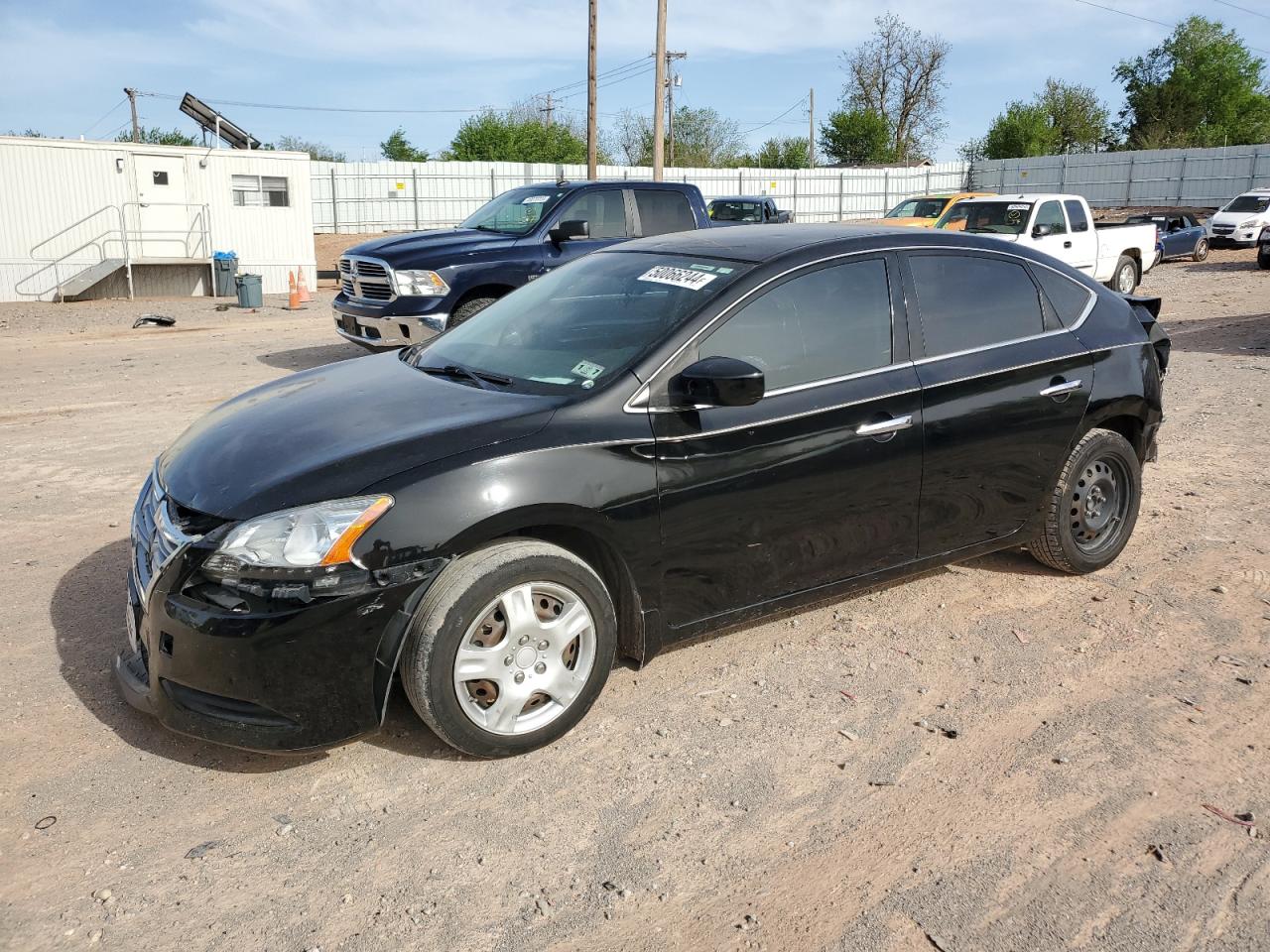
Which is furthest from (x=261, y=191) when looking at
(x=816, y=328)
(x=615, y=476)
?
(x=615, y=476)

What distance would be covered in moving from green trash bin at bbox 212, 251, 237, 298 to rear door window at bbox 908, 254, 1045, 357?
2029 cm

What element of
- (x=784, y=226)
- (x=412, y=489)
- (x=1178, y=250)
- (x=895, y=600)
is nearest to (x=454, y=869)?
(x=412, y=489)

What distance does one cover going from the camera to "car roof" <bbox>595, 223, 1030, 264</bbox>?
4.34 metres

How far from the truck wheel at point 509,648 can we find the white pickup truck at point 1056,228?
13.8m

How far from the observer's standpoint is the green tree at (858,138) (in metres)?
66.1

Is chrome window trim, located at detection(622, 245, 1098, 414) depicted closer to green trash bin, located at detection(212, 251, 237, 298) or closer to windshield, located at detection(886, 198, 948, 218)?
windshield, located at detection(886, 198, 948, 218)

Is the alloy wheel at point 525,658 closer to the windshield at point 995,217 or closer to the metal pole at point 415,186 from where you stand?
the windshield at point 995,217

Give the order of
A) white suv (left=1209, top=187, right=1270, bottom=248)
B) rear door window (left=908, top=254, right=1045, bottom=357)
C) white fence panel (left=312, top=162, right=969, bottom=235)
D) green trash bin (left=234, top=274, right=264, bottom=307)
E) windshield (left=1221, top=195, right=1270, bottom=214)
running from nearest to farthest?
rear door window (left=908, top=254, right=1045, bottom=357), green trash bin (left=234, top=274, right=264, bottom=307), white suv (left=1209, top=187, right=1270, bottom=248), windshield (left=1221, top=195, right=1270, bottom=214), white fence panel (left=312, top=162, right=969, bottom=235)

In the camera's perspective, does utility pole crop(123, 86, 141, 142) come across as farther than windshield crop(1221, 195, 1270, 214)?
Yes

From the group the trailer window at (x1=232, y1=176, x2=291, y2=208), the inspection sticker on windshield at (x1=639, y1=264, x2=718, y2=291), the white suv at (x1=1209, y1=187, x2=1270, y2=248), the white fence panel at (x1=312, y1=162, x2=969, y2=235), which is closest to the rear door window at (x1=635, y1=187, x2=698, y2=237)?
the inspection sticker on windshield at (x1=639, y1=264, x2=718, y2=291)

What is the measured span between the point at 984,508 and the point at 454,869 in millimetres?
2809

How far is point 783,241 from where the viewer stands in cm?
444

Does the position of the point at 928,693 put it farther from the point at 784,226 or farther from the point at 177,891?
the point at 177,891

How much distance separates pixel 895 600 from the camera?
495 cm
